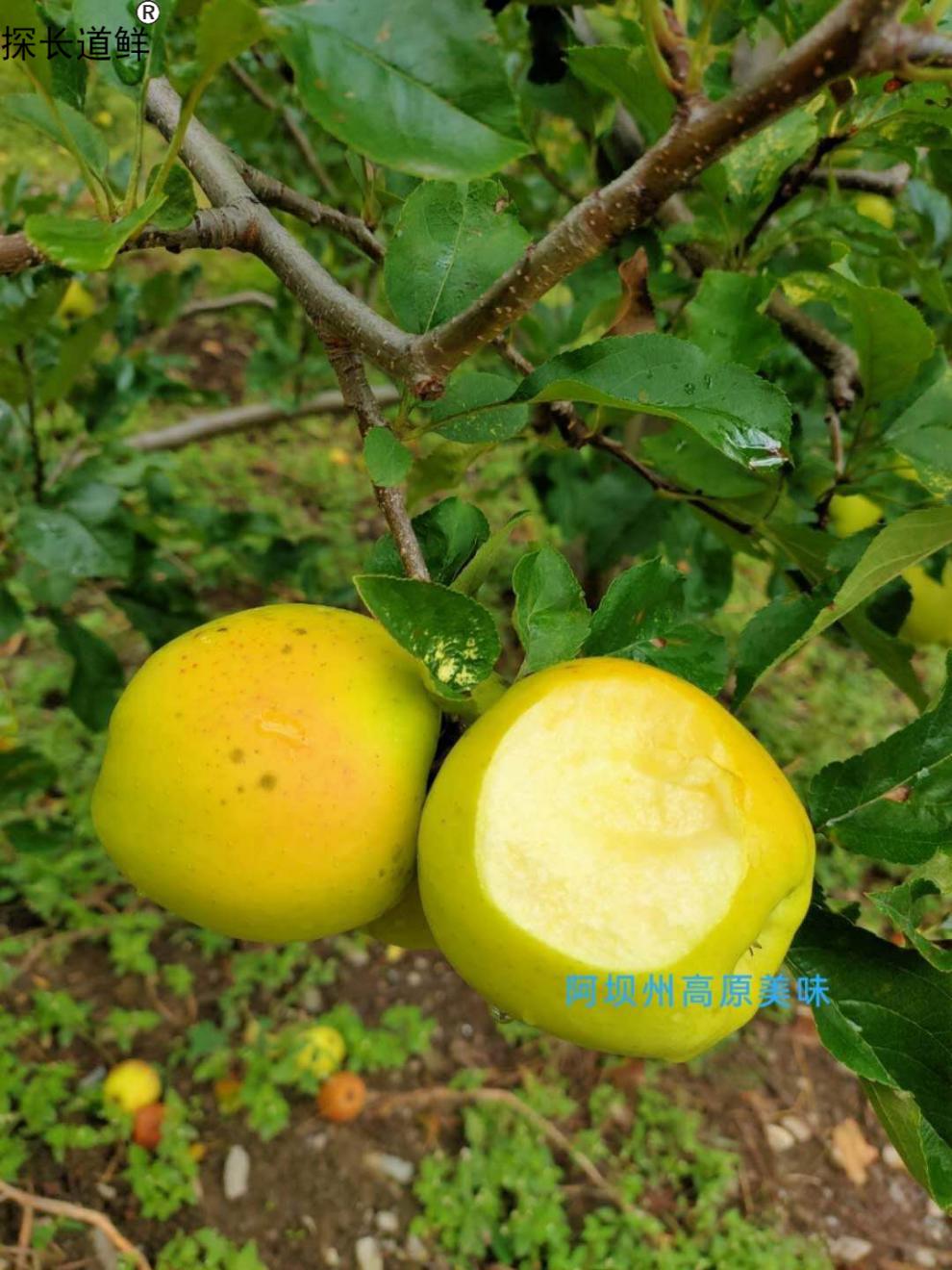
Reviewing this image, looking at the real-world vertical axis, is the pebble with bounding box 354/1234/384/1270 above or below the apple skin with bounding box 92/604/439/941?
below

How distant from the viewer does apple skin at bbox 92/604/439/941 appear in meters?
0.66

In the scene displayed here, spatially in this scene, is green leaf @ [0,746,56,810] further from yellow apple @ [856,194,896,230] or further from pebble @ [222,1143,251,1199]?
yellow apple @ [856,194,896,230]

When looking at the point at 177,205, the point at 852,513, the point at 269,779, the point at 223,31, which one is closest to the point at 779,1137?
the point at 852,513

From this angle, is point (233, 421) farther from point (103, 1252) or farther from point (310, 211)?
point (103, 1252)

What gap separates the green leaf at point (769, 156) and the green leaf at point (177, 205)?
654 millimetres

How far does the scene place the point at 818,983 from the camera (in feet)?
2.39

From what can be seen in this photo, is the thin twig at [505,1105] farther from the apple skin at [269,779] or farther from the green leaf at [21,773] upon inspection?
the apple skin at [269,779]

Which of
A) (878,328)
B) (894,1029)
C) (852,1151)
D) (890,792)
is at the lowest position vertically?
(852,1151)

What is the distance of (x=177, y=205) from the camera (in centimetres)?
65

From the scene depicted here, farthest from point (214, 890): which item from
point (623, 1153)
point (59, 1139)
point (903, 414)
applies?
point (623, 1153)

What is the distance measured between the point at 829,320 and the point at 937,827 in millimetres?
1228

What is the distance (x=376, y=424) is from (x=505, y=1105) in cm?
166

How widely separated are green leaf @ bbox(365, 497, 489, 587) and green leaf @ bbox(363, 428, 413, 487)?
3.6 inches

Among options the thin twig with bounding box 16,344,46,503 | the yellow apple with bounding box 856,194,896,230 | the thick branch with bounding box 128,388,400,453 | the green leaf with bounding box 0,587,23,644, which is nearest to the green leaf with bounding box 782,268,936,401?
the yellow apple with bounding box 856,194,896,230
